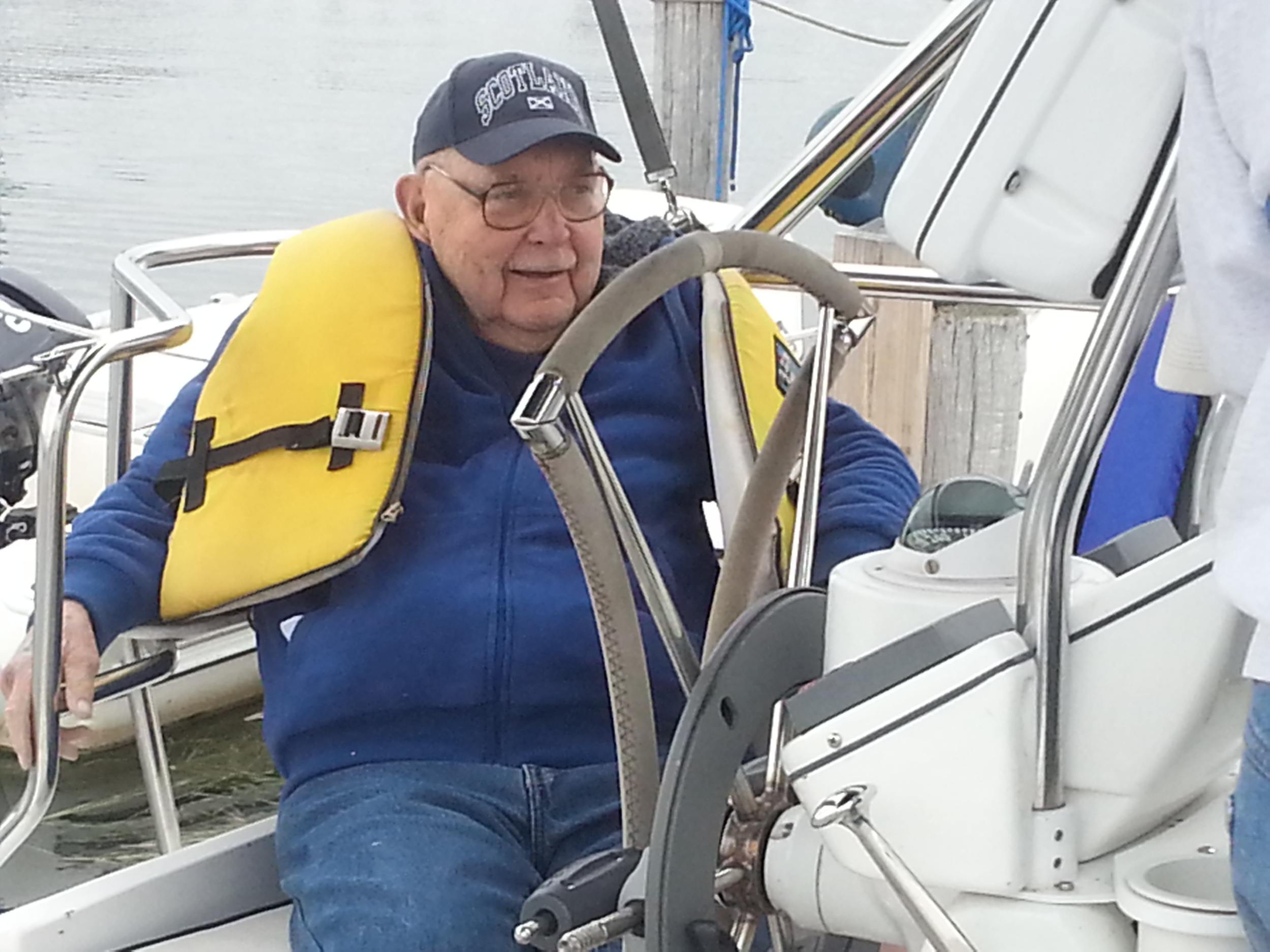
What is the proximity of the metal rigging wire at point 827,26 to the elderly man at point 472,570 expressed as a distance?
2.59 metres

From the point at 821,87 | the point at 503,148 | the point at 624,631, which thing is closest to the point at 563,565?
the point at 503,148

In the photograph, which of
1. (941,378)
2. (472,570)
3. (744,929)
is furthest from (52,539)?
(941,378)

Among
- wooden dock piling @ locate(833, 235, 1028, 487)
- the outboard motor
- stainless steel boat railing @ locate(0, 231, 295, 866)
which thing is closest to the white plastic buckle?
stainless steel boat railing @ locate(0, 231, 295, 866)

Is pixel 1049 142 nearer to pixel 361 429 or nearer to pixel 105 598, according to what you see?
pixel 361 429

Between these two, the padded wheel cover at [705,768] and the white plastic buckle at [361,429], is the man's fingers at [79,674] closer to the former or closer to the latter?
the white plastic buckle at [361,429]

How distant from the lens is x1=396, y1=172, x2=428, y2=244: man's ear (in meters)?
1.92

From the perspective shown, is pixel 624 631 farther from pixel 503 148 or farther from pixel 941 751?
pixel 503 148

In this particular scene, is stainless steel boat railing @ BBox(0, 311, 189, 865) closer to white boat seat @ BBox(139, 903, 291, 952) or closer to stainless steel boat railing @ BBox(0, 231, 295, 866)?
stainless steel boat railing @ BBox(0, 231, 295, 866)

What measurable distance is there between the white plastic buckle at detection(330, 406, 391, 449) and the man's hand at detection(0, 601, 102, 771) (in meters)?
0.32

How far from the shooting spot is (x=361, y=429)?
69.1 inches

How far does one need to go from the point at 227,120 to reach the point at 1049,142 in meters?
13.7

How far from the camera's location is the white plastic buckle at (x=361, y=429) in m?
1.75

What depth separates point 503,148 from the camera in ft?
5.91

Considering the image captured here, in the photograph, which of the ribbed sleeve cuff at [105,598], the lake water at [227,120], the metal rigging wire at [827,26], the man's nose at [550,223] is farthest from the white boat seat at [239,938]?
the metal rigging wire at [827,26]
